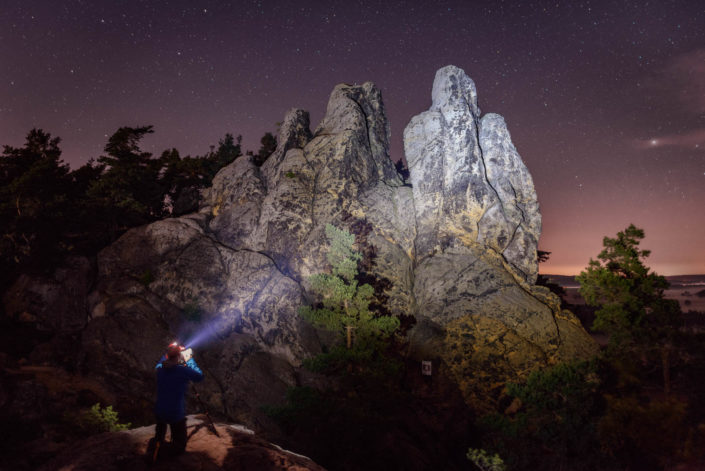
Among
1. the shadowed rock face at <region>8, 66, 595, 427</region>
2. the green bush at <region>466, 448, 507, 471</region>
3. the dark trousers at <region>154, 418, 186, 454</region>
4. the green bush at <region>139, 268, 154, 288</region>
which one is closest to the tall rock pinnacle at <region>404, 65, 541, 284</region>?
the shadowed rock face at <region>8, 66, 595, 427</region>

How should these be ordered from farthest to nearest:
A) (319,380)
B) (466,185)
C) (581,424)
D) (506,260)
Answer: (466,185)
(506,260)
(319,380)
(581,424)

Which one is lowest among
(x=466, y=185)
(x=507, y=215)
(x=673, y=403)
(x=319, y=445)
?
(x=319, y=445)

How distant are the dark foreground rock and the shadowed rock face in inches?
609

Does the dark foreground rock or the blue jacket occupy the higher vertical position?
the blue jacket

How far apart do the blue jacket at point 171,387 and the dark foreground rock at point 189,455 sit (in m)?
0.87

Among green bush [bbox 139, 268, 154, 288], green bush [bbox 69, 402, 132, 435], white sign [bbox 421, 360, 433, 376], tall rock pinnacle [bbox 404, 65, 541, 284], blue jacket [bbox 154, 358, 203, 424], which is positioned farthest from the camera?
tall rock pinnacle [bbox 404, 65, 541, 284]

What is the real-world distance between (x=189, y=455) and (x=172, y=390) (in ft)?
5.62

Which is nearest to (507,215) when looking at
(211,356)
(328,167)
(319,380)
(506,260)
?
(506,260)

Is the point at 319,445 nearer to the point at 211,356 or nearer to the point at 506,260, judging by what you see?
the point at 211,356

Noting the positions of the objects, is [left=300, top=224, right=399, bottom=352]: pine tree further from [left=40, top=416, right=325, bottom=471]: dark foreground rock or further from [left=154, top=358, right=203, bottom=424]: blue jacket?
[left=154, top=358, right=203, bottom=424]: blue jacket

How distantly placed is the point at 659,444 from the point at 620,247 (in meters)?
11.5

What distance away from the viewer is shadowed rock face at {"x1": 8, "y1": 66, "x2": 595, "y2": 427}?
24219mm

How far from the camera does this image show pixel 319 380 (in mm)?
24328

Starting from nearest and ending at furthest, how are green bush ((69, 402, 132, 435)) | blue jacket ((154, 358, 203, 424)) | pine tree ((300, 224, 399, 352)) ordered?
blue jacket ((154, 358, 203, 424)), green bush ((69, 402, 132, 435)), pine tree ((300, 224, 399, 352))
